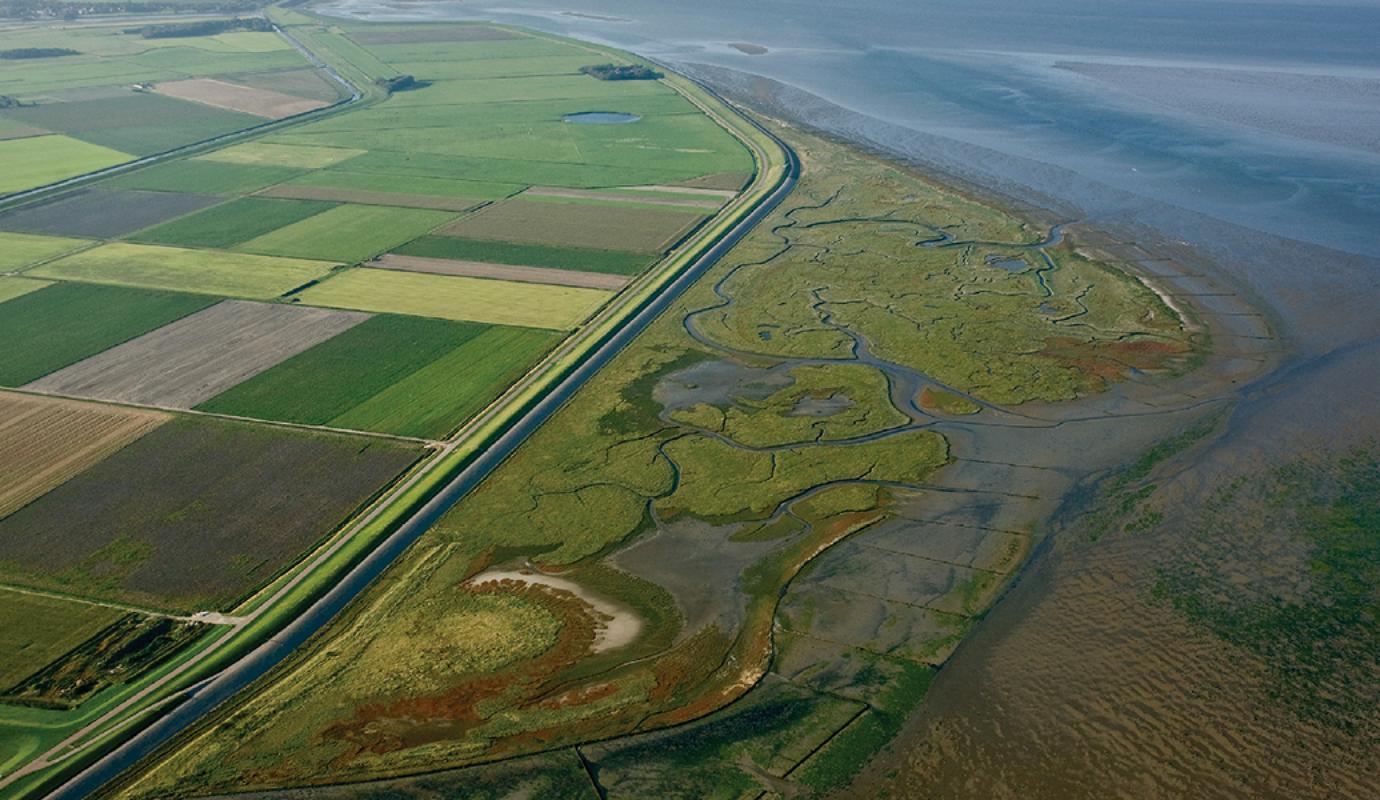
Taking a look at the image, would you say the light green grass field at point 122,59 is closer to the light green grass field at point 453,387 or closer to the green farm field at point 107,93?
the green farm field at point 107,93

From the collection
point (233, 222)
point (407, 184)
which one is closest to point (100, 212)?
point (233, 222)

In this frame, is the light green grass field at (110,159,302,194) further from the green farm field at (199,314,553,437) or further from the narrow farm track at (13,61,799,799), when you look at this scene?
the narrow farm track at (13,61,799,799)

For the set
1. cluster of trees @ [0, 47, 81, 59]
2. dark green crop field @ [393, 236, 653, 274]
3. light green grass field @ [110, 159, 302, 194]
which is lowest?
dark green crop field @ [393, 236, 653, 274]

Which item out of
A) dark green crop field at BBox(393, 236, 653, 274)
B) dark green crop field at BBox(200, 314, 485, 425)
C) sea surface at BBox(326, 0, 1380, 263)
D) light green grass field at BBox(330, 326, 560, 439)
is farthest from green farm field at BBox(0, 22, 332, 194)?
light green grass field at BBox(330, 326, 560, 439)

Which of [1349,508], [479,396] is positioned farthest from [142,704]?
[1349,508]

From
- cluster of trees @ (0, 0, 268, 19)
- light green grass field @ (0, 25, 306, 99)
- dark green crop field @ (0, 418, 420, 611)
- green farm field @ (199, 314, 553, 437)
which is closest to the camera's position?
dark green crop field @ (0, 418, 420, 611)

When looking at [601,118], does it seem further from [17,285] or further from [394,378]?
[394,378]

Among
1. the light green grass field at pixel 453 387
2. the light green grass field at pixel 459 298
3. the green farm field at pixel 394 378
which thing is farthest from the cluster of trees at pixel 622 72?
the light green grass field at pixel 453 387
